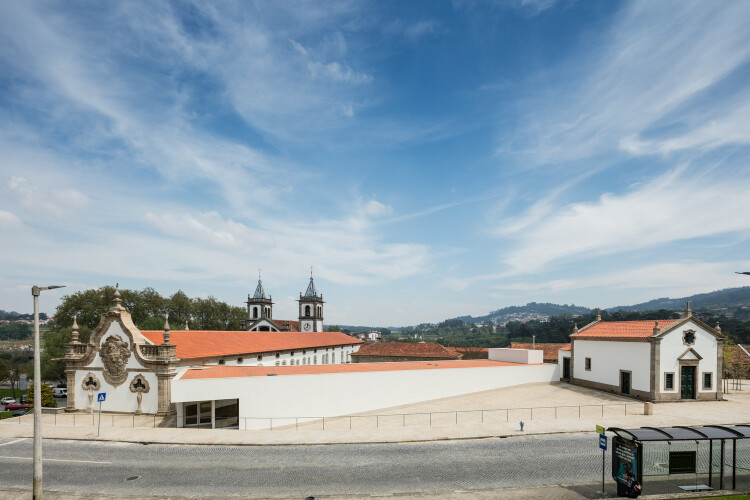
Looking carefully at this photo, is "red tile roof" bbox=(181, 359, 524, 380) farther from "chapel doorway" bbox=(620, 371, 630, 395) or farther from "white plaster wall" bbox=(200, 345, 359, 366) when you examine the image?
"chapel doorway" bbox=(620, 371, 630, 395)

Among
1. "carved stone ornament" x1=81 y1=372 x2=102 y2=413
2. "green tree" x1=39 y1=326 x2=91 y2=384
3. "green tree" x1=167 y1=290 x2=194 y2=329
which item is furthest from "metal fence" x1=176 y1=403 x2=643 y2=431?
"green tree" x1=167 y1=290 x2=194 y2=329

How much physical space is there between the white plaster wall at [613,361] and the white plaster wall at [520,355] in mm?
3954

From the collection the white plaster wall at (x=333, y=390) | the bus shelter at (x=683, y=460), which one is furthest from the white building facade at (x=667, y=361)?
the bus shelter at (x=683, y=460)

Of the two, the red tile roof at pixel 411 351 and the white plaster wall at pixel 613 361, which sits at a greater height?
the white plaster wall at pixel 613 361

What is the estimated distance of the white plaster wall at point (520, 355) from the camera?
47094 millimetres

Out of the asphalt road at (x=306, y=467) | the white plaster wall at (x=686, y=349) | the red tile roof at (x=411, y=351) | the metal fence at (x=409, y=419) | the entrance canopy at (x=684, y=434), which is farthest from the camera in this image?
the red tile roof at (x=411, y=351)

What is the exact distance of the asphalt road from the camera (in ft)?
56.0

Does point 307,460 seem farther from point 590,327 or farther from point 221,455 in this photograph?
point 590,327

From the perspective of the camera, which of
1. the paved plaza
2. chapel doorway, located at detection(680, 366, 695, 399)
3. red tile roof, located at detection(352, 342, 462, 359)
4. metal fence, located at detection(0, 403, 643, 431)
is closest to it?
the paved plaza

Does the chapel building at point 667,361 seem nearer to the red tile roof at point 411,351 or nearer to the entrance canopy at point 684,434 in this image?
A: the entrance canopy at point 684,434

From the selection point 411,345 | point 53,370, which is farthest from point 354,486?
point 53,370

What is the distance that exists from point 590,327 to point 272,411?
36753mm

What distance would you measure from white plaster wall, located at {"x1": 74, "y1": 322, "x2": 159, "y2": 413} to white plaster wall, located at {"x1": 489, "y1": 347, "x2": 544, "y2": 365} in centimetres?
3592

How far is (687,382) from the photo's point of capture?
121ft
